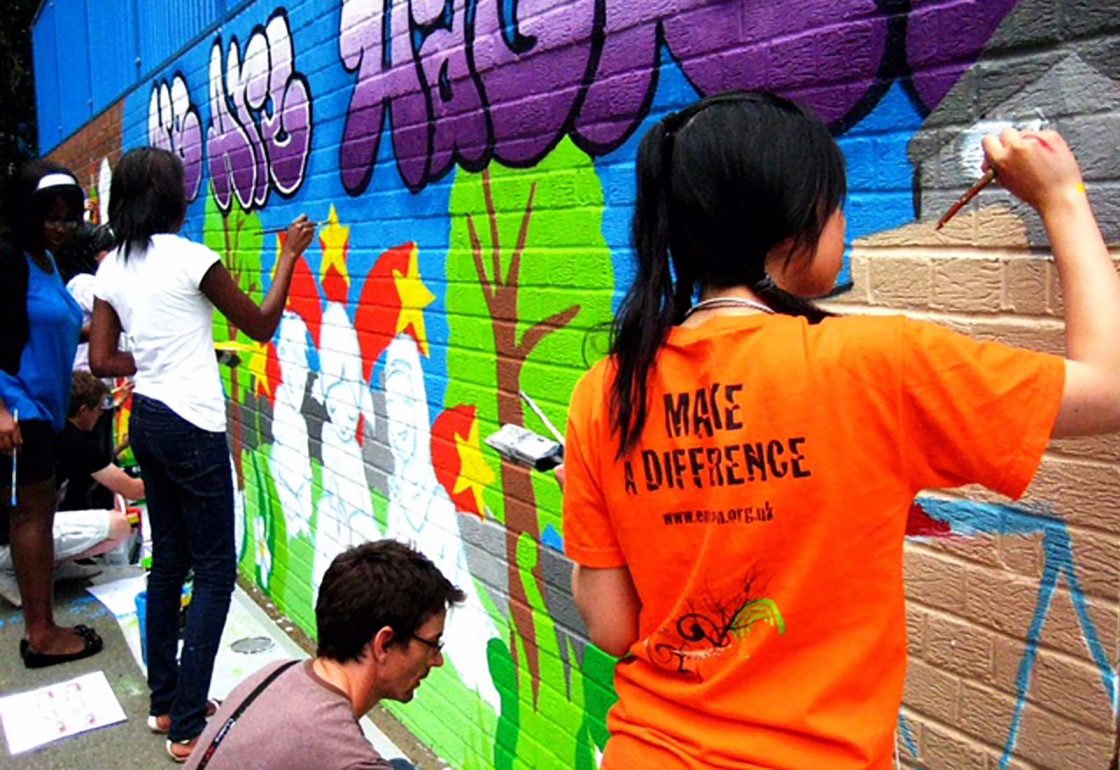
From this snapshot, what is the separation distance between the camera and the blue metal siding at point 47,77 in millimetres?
13969

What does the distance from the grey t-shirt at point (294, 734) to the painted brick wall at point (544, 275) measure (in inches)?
36.6

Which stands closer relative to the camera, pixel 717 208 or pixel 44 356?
pixel 717 208

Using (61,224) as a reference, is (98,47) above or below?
above

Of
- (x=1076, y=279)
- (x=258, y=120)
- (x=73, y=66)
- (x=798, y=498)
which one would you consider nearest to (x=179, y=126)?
(x=258, y=120)

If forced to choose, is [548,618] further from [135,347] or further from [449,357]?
[135,347]

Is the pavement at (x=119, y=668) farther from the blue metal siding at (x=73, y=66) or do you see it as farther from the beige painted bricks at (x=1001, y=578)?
the blue metal siding at (x=73, y=66)

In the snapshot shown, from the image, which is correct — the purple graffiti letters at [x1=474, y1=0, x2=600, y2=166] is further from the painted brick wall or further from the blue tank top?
the blue tank top

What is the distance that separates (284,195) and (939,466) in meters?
4.15

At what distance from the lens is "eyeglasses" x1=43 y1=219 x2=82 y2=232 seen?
4.49 meters

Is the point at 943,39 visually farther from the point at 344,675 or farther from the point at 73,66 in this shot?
the point at 73,66

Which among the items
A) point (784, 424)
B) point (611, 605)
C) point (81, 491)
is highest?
point (784, 424)

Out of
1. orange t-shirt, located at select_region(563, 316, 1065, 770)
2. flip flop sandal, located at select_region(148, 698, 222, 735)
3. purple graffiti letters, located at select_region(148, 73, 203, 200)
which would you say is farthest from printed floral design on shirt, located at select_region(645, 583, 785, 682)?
purple graffiti letters, located at select_region(148, 73, 203, 200)

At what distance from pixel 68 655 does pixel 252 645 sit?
0.85 m

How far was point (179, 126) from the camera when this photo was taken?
6.82m
